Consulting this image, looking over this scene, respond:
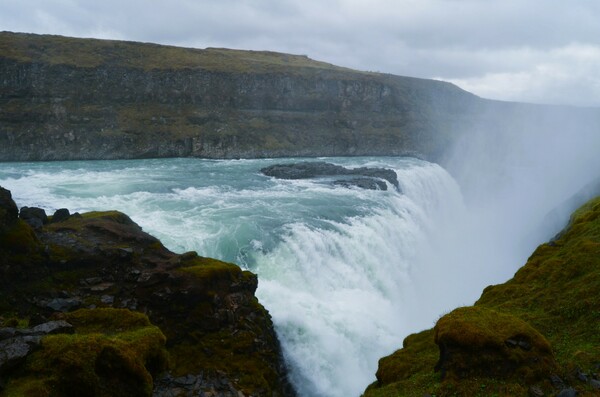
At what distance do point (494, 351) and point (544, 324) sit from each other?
2.71m

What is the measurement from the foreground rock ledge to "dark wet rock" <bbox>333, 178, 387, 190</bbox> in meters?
29.7

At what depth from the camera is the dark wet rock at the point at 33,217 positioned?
55.3ft

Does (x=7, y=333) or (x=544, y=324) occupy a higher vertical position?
(x=544, y=324)

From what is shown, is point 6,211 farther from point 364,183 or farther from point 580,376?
point 364,183

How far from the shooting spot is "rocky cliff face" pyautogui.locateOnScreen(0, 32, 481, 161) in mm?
71375

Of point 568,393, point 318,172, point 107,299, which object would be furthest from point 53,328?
point 318,172

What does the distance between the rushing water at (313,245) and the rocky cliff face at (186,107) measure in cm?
2361

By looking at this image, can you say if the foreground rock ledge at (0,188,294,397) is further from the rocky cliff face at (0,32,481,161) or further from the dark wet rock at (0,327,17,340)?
the rocky cliff face at (0,32,481,161)

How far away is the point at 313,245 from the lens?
25297 mm

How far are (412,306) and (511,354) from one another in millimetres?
18611

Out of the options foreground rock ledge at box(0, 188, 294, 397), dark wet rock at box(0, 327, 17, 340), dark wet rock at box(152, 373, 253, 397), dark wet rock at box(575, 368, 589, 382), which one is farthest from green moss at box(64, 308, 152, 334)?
dark wet rock at box(575, 368, 589, 382)

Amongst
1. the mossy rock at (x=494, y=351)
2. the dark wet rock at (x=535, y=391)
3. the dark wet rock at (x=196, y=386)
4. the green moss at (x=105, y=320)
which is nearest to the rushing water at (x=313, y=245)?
the dark wet rock at (x=196, y=386)

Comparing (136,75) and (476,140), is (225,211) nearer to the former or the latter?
(136,75)

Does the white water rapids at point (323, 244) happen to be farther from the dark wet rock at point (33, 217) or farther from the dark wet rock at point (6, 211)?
the dark wet rock at point (6, 211)
